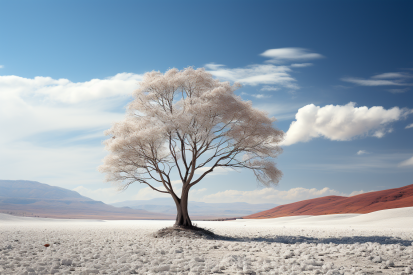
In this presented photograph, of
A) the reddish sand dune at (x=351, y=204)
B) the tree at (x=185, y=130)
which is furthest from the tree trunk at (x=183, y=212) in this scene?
the reddish sand dune at (x=351, y=204)

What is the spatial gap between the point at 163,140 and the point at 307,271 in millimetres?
10517

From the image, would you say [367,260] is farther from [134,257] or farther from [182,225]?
[182,225]

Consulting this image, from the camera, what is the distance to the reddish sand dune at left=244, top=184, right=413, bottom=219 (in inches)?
1424

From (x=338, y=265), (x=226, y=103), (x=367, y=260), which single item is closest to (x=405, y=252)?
(x=367, y=260)

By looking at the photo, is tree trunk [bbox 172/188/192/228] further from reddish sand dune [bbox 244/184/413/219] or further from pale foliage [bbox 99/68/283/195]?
reddish sand dune [bbox 244/184/413/219]

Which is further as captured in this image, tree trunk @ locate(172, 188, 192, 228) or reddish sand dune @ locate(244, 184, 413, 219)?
reddish sand dune @ locate(244, 184, 413, 219)

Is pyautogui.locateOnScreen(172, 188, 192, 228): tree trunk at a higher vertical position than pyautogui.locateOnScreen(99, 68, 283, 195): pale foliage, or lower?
lower

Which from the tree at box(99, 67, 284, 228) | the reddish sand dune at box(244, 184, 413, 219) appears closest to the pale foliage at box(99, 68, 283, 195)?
the tree at box(99, 67, 284, 228)

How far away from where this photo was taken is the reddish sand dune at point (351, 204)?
36159 millimetres

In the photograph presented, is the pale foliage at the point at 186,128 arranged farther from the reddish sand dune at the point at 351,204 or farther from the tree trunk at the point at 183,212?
the reddish sand dune at the point at 351,204

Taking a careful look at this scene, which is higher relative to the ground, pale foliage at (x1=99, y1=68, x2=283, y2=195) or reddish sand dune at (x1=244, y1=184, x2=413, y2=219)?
pale foliage at (x1=99, y1=68, x2=283, y2=195)

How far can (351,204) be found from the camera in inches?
1555

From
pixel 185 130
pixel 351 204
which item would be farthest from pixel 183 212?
pixel 351 204

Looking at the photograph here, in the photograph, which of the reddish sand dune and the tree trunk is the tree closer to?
the tree trunk
